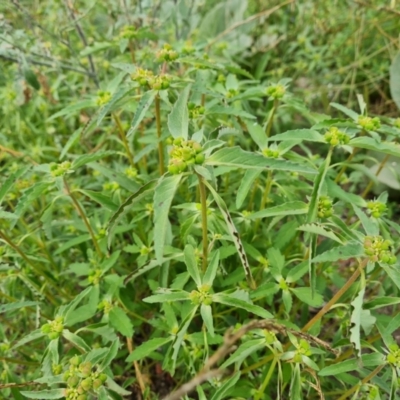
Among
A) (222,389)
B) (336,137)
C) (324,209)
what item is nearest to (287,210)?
(324,209)

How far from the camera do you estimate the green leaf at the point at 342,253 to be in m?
0.92

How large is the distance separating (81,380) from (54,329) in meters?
0.18

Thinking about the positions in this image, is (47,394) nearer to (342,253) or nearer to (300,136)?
(342,253)

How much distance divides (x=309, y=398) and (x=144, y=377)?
1.61ft

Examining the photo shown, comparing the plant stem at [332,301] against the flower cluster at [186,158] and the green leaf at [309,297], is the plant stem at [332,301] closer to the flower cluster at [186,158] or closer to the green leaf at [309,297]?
the green leaf at [309,297]

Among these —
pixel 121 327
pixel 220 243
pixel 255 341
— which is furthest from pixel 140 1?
pixel 255 341

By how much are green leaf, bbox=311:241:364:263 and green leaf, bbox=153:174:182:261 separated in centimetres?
31

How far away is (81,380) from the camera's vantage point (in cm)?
97

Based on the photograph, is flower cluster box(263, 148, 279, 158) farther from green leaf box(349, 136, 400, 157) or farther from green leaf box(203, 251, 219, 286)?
green leaf box(203, 251, 219, 286)

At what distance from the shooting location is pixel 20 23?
2465 mm

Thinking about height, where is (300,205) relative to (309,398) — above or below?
above

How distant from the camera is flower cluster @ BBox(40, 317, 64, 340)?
1095 mm

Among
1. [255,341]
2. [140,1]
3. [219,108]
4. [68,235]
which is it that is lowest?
[255,341]

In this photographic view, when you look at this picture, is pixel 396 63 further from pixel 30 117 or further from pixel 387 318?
pixel 30 117
